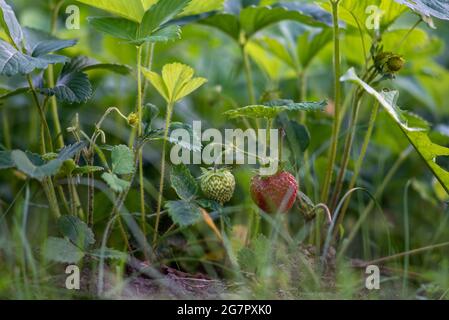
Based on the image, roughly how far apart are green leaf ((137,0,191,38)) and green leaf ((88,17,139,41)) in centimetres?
3

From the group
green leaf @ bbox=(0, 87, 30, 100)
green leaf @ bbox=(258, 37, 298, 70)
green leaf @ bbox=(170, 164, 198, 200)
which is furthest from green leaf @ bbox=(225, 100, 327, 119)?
green leaf @ bbox=(258, 37, 298, 70)

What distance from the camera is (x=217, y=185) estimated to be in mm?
884

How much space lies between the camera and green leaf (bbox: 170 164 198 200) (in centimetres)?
88

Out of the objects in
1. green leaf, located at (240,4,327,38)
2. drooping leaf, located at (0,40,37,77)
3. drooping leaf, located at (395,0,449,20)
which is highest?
green leaf, located at (240,4,327,38)

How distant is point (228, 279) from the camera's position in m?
0.99

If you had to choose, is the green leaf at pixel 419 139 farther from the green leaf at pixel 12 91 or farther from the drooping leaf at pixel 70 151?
the green leaf at pixel 12 91

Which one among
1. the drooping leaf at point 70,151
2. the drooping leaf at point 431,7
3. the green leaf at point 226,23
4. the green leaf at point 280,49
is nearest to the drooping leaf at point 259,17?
the green leaf at point 226,23

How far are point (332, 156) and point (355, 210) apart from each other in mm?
526

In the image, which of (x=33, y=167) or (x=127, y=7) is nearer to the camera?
(x=33, y=167)

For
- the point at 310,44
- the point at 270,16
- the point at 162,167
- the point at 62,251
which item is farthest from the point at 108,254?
the point at 310,44

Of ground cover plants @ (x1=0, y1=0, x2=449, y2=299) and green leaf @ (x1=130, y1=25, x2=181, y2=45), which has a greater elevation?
green leaf @ (x1=130, y1=25, x2=181, y2=45)

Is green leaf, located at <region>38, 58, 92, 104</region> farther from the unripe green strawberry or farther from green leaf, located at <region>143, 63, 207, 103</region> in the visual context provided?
the unripe green strawberry

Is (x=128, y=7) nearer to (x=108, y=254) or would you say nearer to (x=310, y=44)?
(x=108, y=254)

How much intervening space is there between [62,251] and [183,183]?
197mm
